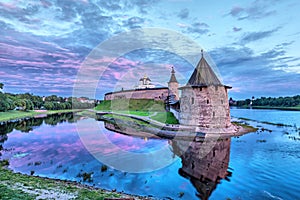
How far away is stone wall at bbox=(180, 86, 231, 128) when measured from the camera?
22094mm

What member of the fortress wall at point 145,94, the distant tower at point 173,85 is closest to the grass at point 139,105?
the fortress wall at point 145,94

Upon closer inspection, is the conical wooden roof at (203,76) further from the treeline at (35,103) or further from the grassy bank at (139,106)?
the treeline at (35,103)

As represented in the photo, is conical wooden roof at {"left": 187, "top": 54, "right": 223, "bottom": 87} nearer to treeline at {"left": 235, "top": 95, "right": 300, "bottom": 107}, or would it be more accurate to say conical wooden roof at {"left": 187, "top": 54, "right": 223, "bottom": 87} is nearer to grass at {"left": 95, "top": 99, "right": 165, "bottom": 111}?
grass at {"left": 95, "top": 99, "right": 165, "bottom": 111}

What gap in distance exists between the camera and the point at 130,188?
893 centimetres

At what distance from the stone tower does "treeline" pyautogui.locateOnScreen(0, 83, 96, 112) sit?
38.6 m

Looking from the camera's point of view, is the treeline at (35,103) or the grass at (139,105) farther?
the treeline at (35,103)

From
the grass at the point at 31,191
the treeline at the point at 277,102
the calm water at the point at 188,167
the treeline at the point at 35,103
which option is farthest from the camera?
the treeline at the point at 277,102

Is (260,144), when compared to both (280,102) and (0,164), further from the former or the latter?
(280,102)

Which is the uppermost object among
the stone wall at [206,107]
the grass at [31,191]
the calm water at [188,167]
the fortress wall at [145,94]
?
the fortress wall at [145,94]

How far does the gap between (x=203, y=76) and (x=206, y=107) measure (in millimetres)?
3541

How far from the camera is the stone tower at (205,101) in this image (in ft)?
72.5

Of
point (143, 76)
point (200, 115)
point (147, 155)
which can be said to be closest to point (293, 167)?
point (147, 155)

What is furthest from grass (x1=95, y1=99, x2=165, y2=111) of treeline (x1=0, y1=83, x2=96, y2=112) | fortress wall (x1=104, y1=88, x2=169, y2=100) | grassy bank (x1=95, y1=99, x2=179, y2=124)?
treeline (x1=0, y1=83, x2=96, y2=112)

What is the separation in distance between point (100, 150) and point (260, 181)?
11.2m
